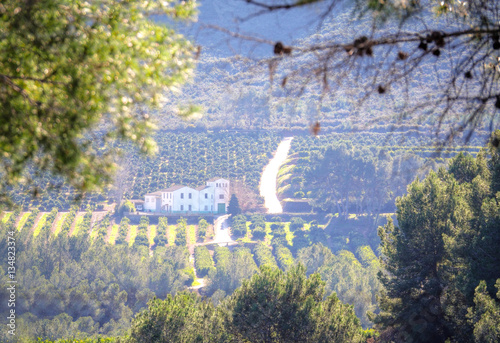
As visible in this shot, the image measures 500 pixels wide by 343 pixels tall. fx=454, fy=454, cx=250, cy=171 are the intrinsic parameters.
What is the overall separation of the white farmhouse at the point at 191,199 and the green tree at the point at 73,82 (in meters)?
45.6

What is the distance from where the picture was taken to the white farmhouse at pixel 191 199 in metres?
48.1

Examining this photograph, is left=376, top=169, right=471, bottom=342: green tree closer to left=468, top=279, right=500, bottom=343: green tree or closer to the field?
left=468, top=279, right=500, bottom=343: green tree

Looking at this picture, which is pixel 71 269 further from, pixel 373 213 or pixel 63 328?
pixel 373 213

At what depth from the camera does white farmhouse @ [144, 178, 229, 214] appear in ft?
158

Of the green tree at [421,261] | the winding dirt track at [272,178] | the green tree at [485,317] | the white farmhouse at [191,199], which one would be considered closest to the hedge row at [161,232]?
the white farmhouse at [191,199]

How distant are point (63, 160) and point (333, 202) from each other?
48.1 metres

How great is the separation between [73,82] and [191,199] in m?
46.4

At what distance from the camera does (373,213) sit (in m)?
48.3

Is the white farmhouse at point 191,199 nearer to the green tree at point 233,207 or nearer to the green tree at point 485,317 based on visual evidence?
the green tree at point 233,207

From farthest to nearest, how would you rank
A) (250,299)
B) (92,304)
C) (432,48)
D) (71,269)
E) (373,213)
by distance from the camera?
(373,213), (71,269), (92,304), (250,299), (432,48)

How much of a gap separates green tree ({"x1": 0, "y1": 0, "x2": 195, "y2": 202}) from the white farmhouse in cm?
4563

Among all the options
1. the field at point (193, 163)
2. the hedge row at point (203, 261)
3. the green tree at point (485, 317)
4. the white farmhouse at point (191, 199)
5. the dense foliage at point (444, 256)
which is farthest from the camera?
the field at point (193, 163)

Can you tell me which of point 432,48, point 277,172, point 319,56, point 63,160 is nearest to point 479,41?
point 432,48

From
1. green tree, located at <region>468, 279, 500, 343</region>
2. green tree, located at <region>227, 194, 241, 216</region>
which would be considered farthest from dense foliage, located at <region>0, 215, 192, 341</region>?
green tree, located at <region>468, 279, 500, 343</region>
